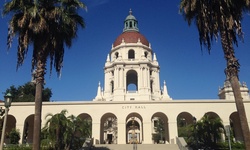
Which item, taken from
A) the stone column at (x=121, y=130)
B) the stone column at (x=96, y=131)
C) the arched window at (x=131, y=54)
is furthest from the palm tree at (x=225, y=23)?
the arched window at (x=131, y=54)

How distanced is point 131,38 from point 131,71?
789 cm

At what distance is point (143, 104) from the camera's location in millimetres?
33938

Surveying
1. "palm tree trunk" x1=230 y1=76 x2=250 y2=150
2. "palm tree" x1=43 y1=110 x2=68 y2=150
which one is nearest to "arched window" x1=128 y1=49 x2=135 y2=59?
"palm tree" x1=43 y1=110 x2=68 y2=150

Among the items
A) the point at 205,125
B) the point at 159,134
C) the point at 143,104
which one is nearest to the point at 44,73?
the point at 205,125

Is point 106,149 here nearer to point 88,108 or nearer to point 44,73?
point 88,108

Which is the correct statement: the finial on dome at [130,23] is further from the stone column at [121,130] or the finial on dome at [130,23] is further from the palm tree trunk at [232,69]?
the palm tree trunk at [232,69]

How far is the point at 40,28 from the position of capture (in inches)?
595

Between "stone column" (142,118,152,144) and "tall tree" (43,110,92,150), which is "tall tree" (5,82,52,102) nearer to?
"stone column" (142,118,152,144)

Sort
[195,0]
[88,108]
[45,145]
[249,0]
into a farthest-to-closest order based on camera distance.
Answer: [88,108] < [45,145] < [195,0] < [249,0]

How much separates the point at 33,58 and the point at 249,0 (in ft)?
46.0

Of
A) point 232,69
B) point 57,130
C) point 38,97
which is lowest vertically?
point 57,130

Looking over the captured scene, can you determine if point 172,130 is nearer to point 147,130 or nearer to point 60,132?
point 147,130

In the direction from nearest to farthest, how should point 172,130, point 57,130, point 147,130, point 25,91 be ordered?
point 57,130 → point 172,130 → point 147,130 → point 25,91

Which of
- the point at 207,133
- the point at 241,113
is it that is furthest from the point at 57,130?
the point at 241,113
